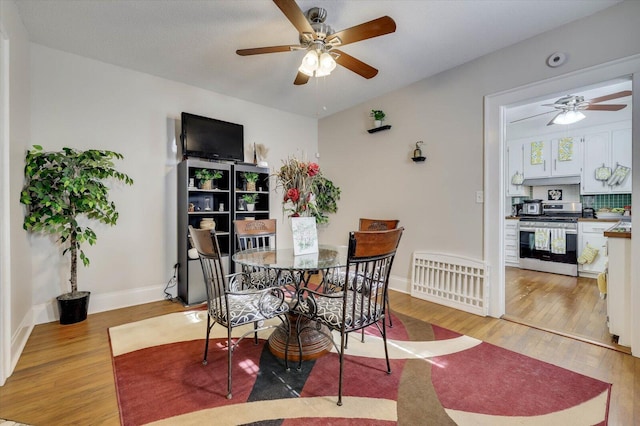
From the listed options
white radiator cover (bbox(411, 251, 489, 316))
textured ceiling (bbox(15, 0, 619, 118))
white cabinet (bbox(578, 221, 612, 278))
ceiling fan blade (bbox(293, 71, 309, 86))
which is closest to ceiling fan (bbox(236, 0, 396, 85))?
textured ceiling (bbox(15, 0, 619, 118))

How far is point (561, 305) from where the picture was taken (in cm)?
309

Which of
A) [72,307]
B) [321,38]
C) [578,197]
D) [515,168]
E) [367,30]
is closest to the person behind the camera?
[367,30]

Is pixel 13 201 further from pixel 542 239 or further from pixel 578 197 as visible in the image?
pixel 578 197

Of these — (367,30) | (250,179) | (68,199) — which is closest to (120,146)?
(68,199)

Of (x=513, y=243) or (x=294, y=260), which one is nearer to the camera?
(x=294, y=260)

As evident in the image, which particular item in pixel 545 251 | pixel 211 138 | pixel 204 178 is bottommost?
pixel 545 251

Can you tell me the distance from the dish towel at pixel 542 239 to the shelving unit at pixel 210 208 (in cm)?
458

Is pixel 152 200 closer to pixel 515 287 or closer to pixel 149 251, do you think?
pixel 149 251

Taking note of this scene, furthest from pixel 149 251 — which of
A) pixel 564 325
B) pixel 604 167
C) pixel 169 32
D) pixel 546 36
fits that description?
pixel 604 167

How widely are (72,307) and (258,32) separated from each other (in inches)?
124

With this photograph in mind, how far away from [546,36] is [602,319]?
276cm

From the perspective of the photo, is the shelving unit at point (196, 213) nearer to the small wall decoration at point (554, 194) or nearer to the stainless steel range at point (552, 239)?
the stainless steel range at point (552, 239)

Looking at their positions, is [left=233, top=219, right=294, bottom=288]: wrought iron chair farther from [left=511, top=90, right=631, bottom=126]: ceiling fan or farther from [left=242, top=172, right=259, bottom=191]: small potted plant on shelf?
[left=511, top=90, right=631, bottom=126]: ceiling fan

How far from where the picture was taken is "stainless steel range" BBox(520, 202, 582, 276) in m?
4.37
